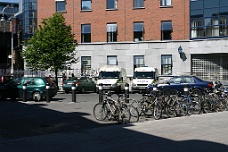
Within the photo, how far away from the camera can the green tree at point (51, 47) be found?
111ft

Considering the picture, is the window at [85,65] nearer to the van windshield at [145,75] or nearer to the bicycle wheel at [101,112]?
the van windshield at [145,75]

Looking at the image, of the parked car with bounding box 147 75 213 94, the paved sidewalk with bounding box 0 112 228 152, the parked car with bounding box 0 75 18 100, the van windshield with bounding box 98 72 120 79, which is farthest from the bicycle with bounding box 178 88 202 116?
the van windshield with bounding box 98 72 120 79

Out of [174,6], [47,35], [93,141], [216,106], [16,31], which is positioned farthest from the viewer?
[16,31]

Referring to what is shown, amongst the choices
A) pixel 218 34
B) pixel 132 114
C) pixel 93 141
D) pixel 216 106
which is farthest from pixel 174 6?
pixel 93 141

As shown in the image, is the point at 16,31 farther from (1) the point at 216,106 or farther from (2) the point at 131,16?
(1) the point at 216,106

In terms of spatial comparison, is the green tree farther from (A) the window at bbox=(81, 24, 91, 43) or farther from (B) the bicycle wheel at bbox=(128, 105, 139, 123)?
(B) the bicycle wheel at bbox=(128, 105, 139, 123)

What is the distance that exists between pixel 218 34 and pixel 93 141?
91.0 feet

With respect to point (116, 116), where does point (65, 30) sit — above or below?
above

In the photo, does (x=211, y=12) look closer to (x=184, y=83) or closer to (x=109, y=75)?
(x=109, y=75)

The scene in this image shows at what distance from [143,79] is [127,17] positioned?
1012cm

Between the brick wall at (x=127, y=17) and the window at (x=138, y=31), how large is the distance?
0.40 meters

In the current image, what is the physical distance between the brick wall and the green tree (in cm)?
554

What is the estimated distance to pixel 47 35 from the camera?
33.8 meters

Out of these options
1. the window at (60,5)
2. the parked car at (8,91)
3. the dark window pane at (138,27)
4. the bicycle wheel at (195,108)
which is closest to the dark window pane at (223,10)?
the dark window pane at (138,27)
